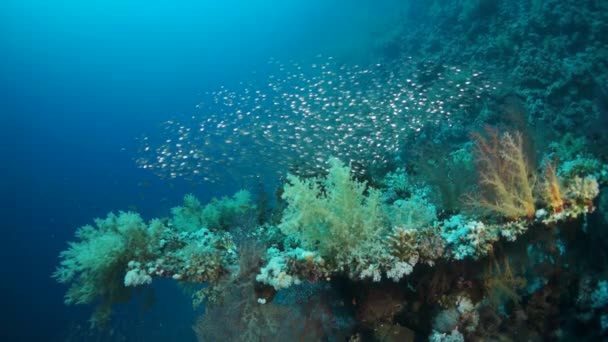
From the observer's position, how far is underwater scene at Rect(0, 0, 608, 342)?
4789 millimetres

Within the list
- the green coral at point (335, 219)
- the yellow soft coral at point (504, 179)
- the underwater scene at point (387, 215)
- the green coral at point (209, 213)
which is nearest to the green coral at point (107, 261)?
the underwater scene at point (387, 215)

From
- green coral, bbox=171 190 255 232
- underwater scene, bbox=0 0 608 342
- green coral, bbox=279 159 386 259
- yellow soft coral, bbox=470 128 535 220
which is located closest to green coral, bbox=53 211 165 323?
underwater scene, bbox=0 0 608 342

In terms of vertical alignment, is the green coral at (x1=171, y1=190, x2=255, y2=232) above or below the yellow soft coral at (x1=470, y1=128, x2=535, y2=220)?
above

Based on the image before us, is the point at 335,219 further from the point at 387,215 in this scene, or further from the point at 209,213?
the point at 209,213

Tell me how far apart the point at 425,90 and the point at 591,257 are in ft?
33.7

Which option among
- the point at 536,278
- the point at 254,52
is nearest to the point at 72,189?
the point at 536,278

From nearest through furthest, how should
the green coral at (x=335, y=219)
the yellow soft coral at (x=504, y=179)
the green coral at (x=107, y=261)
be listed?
the yellow soft coral at (x=504, y=179) < the green coral at (x=335, y=219) < the green coral at (x=107, y=261)

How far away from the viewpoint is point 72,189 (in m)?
35.8

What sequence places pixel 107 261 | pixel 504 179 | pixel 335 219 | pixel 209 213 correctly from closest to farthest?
1. pixel 335 219
2. pixel 504 179
3. pixel 107 261
4. pixel 209 213

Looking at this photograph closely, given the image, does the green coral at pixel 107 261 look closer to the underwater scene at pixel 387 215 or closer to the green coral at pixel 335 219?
the underwater scene at pixel 387 215

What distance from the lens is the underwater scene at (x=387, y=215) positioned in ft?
15.7

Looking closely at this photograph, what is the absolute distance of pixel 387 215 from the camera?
18.2ft

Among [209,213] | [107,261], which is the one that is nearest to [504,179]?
[209,213]

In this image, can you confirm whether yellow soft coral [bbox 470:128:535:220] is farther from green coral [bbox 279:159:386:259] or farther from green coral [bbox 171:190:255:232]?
green coral [bbox 171:190:255:232]
